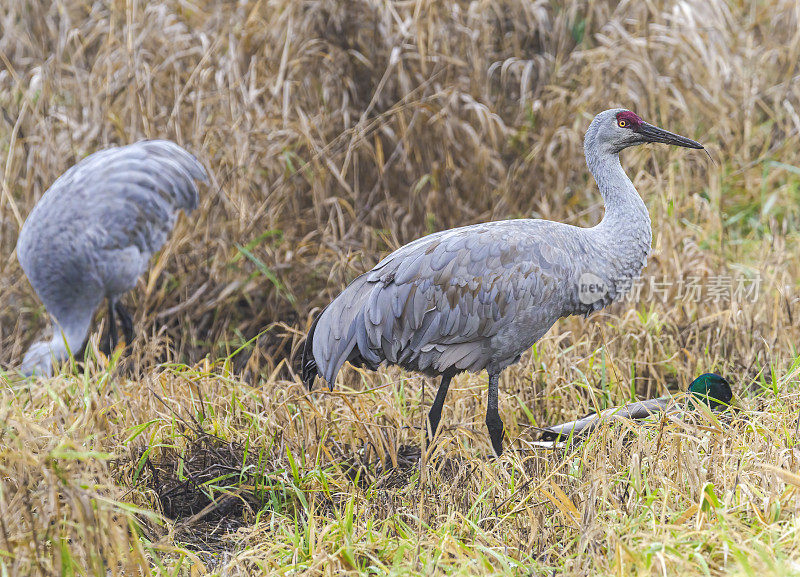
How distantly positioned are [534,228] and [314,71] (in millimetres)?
2642

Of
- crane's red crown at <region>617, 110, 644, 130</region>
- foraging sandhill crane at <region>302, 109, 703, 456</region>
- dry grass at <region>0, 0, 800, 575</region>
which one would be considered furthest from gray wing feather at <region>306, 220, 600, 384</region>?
crane's red crown at <region>617, 110, 644, 130</region>

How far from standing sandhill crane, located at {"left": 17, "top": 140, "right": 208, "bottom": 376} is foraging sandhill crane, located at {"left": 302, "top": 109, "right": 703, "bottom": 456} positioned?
1.96 m

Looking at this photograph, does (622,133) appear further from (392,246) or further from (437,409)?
(392,246)

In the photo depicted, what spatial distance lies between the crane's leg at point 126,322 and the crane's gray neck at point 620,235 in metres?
2.90

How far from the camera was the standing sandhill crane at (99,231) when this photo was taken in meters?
4.98

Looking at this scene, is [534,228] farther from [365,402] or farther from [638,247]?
[365,402]

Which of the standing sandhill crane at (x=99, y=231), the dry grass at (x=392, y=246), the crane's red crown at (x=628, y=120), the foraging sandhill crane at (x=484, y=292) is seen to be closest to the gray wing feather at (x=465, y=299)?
the foraging sandhill crane at (x=484, y=292)

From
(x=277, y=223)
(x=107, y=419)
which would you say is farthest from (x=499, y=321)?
(x=277, y=223)

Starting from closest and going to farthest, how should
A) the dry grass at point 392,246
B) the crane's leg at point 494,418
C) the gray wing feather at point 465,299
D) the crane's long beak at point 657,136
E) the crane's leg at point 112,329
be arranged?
the dry grass at point 392,246, the gray wing feather at point 465,299, the crane's leg at point 494,418, the crane's long beak at point 657,136, the crane's leg at point 112,329

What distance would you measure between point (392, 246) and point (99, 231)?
1657 millimetres

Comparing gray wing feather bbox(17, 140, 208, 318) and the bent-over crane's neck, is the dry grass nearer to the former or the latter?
gray wing feather bbox(17, 140, 208, 318)

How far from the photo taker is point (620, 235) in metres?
3.56

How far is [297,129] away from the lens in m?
5.35

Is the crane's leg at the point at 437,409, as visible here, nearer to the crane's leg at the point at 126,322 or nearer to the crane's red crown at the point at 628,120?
the crane's red crown at the point at 628,120
